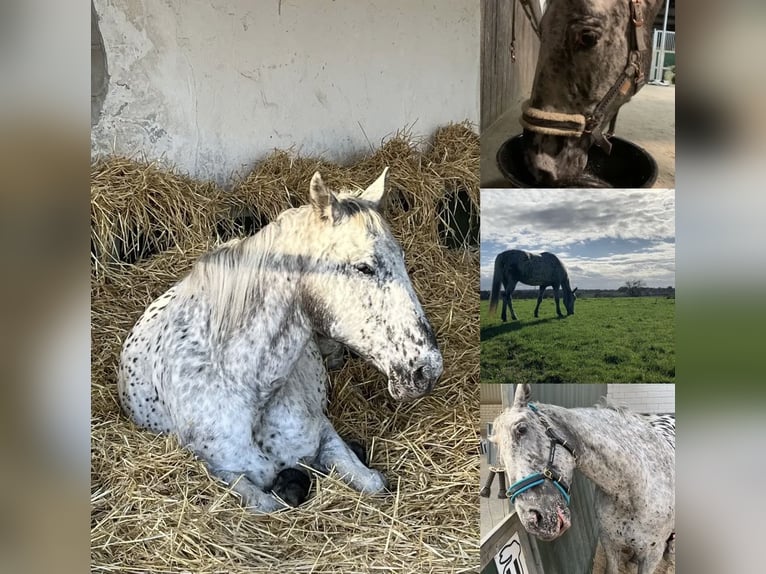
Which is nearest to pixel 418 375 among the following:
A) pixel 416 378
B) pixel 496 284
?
pixel 416 378

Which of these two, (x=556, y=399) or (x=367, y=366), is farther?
(x=367, y=366)

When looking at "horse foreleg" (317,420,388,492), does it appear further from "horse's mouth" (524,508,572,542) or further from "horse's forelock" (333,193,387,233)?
"horse's forelock" (333,193,387,233)

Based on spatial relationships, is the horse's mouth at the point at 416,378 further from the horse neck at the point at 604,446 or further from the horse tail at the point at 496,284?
the horse neck at the point at 604,446

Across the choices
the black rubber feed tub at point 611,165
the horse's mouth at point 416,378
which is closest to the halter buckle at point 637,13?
the black rubber feed tub at point 611,165

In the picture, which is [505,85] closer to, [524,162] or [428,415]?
[524,162]

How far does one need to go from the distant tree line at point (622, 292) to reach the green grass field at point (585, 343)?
0.05 ft

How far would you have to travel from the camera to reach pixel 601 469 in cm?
183

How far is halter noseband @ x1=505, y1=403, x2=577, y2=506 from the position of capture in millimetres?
1812

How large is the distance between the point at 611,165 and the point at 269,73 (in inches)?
42.6
